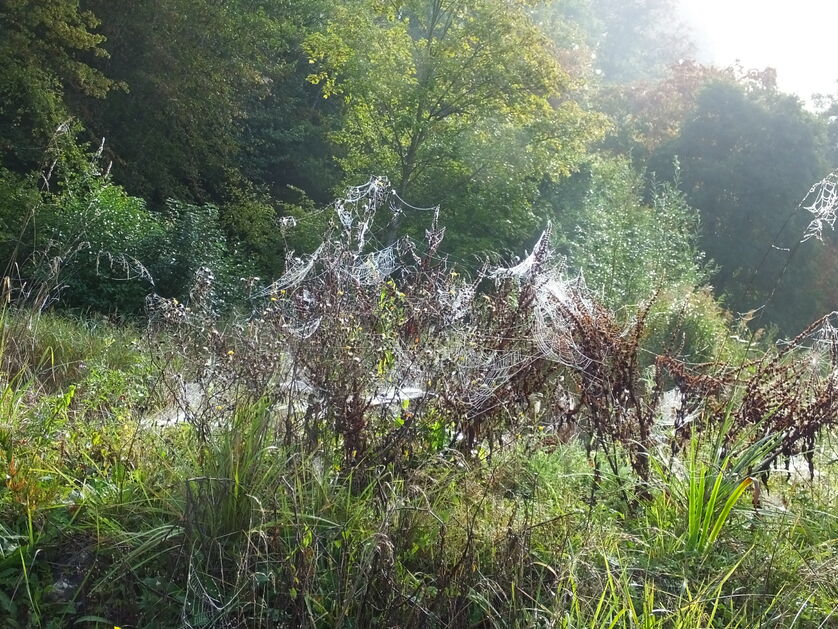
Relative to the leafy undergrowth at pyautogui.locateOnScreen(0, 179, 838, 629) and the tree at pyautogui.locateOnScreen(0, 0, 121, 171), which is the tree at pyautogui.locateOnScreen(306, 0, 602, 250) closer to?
the tree at pyautogui.locateOnScreen(0, 0, 121, 171)

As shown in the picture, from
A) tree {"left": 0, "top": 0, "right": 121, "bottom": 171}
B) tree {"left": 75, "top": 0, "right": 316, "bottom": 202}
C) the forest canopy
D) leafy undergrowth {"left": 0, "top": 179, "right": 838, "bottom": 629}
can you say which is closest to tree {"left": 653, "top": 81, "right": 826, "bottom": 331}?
the forest canopy

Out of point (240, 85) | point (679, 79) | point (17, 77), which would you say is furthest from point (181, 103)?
point (679, 79)

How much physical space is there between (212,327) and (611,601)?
2128 mm

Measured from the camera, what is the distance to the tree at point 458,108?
11.9m

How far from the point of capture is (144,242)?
11305 millimetres

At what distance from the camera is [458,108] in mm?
12469

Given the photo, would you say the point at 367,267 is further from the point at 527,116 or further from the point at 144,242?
the point at 527,116

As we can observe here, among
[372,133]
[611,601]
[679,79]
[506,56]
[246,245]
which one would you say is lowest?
[246,245]

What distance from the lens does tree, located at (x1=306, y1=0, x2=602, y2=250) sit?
11898 mm

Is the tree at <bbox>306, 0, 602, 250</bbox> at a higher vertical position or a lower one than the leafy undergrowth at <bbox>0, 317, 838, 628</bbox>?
higher

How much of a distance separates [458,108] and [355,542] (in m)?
10.4

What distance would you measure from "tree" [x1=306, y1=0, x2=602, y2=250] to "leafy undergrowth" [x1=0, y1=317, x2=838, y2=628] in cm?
929

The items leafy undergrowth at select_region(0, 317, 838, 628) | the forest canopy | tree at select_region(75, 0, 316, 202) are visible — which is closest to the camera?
leafy undergrowth at select_region(0, 317, 838, 628)

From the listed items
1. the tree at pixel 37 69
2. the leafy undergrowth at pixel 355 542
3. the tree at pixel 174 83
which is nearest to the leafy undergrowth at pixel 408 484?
the leafy undergrowth at pixel 355 542
